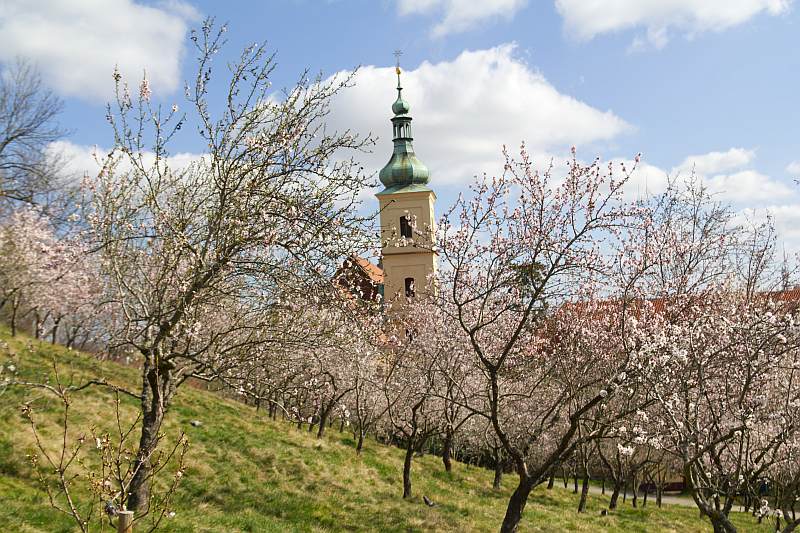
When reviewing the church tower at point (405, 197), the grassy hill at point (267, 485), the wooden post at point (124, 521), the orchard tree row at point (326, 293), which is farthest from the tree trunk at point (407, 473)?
the church tower at point (405, 197)

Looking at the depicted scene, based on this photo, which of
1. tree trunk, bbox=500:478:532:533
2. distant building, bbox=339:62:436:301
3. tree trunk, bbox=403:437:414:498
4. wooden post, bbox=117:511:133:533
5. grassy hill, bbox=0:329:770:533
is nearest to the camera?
wooden post, bbox=117:511:133:533

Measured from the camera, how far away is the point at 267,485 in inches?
599

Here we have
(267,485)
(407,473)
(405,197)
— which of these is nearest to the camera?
(267,485)

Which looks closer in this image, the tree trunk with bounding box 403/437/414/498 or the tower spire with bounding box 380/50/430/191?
the tree trunk with bounding box 403/437/414/498

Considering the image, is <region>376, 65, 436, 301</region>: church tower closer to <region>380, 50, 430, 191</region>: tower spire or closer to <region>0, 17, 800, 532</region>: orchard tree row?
<region>380, 50, 430, 191</region>: tower spire

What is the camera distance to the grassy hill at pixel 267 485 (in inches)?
Answer: 451

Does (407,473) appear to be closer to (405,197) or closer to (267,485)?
(267,485)

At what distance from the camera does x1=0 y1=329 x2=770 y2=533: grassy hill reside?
37.6 ft

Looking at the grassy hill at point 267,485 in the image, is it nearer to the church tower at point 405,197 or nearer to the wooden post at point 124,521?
the wooden post at point 124,521

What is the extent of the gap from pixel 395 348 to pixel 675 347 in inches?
541

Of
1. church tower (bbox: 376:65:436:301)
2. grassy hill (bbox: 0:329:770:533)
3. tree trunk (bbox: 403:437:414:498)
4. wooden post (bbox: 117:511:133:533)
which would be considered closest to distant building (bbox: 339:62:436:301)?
church tower (bbox: 376:65:436:301)

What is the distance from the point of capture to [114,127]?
830 centimetres

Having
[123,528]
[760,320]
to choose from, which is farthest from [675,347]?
[123,528]

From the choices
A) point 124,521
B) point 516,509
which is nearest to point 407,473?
point 516,509
